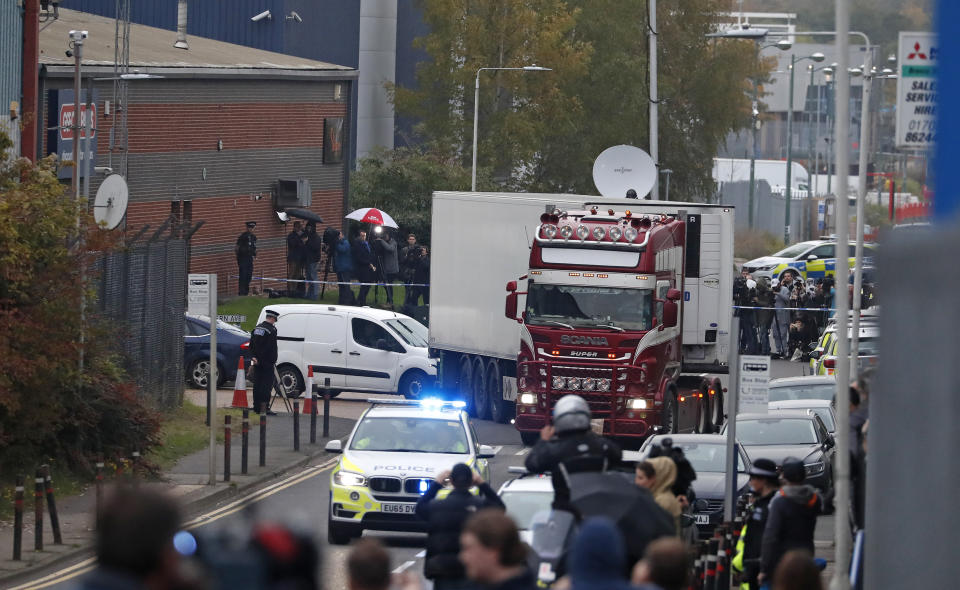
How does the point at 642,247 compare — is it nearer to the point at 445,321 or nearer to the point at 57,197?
the point at 445,321

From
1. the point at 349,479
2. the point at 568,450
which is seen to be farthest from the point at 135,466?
the point at 568,450

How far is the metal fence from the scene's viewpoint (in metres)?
26.3

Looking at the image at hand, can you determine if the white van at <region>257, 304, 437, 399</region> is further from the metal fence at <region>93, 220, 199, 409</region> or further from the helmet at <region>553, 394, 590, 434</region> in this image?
the helmet at <region>553, 394, 590, 434</region>

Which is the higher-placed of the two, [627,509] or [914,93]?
[914,93]

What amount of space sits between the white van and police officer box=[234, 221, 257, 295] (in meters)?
A: 12.3

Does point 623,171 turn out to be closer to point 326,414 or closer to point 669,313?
A: point 669,313

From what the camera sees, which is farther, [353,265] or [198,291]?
[353,265]

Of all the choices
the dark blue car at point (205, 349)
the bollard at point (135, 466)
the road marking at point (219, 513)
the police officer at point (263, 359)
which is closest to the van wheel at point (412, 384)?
the dark blue car at point (205, 349)

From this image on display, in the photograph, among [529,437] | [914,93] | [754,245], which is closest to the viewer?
[914,93]

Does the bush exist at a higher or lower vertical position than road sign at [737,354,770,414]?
higher

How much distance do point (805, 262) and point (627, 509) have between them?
163 feet

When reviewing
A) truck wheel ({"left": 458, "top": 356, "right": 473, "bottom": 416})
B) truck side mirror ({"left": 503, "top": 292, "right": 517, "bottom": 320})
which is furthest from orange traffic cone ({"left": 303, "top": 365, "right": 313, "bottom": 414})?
truck side mirror ({"left": 503, "top": 292, "right": 517, "bottom": 320})

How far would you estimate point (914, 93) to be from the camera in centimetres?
1099

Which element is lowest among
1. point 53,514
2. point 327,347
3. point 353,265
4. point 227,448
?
point 53,514
